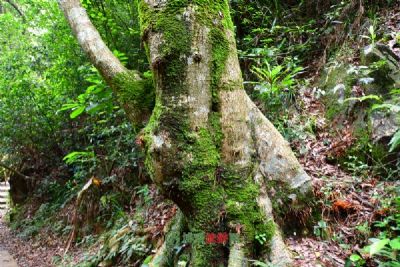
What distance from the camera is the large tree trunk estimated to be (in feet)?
7.96

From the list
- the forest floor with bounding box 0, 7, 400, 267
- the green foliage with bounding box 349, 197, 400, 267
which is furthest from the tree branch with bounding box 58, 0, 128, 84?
the green foliage with bounding box 349, 197, 400, 267

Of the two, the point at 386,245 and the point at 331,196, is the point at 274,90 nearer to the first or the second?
the point at 331,196

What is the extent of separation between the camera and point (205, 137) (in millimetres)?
2484

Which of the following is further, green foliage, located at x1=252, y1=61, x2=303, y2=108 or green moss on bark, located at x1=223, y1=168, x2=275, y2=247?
green foliage, located at x1=252, y1=61, x2=303, y2=108

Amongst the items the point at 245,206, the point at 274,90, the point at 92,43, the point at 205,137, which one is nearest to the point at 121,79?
the point at 92,43

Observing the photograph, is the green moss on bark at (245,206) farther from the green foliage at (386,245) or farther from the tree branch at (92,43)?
the tree branch at (92,43)

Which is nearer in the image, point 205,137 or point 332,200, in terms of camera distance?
point 205,137

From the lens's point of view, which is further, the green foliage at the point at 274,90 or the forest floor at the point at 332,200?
the green foliage at the point at 274,90

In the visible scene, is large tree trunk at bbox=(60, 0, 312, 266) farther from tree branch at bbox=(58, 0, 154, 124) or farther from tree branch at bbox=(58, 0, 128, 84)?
tree branch at bbox=(58, 0, 128, 84)

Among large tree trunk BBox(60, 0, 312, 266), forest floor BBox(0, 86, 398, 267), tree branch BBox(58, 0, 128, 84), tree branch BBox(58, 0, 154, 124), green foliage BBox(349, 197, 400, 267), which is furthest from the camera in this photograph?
tree branch BBox(58, 0, 128, 84)

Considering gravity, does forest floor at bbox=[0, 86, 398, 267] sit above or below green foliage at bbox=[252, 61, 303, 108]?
below

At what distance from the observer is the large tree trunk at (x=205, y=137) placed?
2426 millimetres

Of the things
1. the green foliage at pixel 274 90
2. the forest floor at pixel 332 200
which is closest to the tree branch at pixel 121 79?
the green foliage at pixel 274 90

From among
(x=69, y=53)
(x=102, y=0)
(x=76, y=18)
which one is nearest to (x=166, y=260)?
(x=76, y=18)
